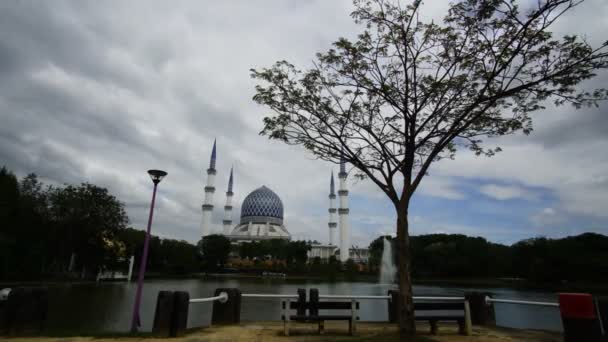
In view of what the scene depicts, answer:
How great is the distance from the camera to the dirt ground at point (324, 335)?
299 inches

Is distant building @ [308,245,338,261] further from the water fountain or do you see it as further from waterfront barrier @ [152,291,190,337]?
waterfront barrier @ [152,291,190,337]

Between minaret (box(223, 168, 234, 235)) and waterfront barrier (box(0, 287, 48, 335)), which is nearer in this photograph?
waterfront barrier (box(0, 287, 48, 335))

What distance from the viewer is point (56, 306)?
1689 cm

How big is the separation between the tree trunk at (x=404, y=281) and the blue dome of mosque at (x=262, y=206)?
303ft

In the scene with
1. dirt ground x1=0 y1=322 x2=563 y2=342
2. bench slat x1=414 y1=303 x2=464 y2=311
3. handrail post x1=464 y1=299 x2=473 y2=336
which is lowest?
dirt ground x1=0 y1=322 x2=563 y2=342

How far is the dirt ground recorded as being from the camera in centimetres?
759

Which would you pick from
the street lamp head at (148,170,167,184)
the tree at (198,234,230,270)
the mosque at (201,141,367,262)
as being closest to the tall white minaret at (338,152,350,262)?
the mosque at (201,141,367,262)

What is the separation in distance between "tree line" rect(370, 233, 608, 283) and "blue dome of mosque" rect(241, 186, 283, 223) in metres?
35.5

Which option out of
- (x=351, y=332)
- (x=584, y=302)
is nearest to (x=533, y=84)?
(x=584, y=302)

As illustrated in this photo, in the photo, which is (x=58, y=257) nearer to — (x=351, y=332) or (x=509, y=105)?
(x=351, y=332)

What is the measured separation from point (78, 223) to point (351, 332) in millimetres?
34897

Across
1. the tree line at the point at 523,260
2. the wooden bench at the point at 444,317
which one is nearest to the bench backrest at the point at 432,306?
the wooden bench at the point at 444,317

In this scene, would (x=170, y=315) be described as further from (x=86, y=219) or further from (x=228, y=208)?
(x=228, y=208)

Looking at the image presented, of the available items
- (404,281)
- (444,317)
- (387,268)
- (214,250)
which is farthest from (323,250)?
(404,281)
